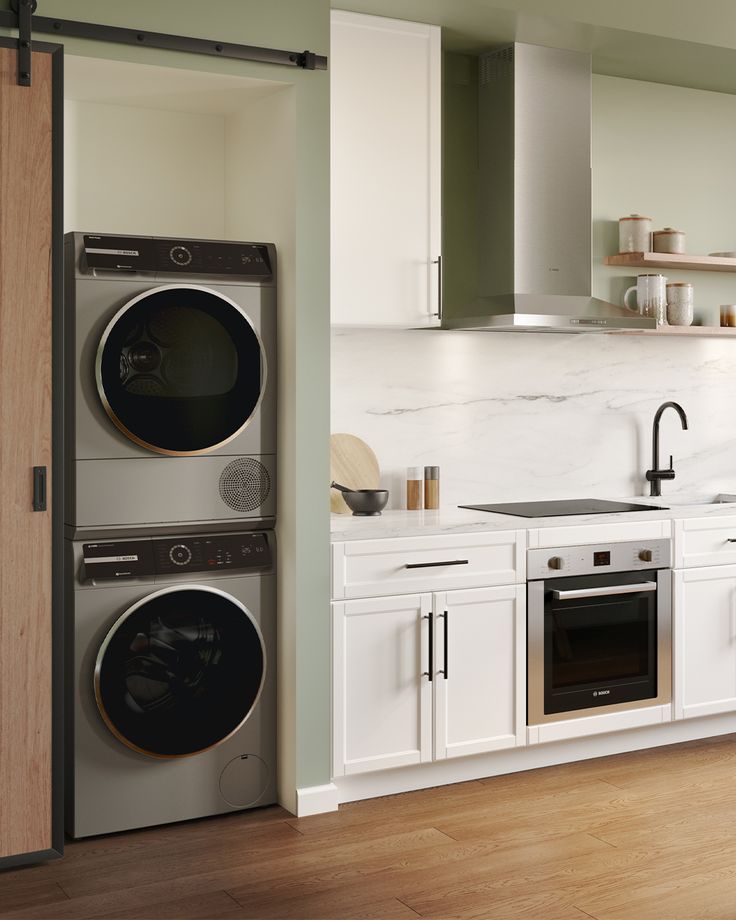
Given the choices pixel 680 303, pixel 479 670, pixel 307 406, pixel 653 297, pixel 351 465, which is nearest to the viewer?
pixel 307 406

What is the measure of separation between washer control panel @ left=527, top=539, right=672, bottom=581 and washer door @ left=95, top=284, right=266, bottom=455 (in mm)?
1145

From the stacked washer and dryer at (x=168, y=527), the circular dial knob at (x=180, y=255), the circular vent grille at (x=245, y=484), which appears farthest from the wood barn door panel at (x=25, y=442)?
the circular vent grille at (x=245, y=484)

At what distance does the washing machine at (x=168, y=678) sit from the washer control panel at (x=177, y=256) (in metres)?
0.79

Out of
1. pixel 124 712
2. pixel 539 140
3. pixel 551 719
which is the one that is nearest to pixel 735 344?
pixel 539 140

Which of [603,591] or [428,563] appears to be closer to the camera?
[428,563]

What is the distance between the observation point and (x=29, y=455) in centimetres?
294

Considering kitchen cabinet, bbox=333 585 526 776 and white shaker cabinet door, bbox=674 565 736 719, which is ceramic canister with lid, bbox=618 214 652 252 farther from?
kitchen cabinet, bbox=333 585 526 776

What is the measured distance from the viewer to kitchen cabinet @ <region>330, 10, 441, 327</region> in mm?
3617

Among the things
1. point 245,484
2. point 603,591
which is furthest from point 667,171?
point 245,484

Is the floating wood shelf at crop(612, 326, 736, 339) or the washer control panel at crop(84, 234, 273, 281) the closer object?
the washer control panel at crop(84, 234, 273, 281)

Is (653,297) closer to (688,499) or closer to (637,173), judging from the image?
(637,173)

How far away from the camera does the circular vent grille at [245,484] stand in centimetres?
335

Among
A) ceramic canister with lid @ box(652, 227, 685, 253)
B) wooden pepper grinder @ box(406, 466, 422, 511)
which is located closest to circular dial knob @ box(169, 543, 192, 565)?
wooden pepper grinder @ box(406, 466, 422, 511)

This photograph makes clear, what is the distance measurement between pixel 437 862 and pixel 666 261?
100 inches
